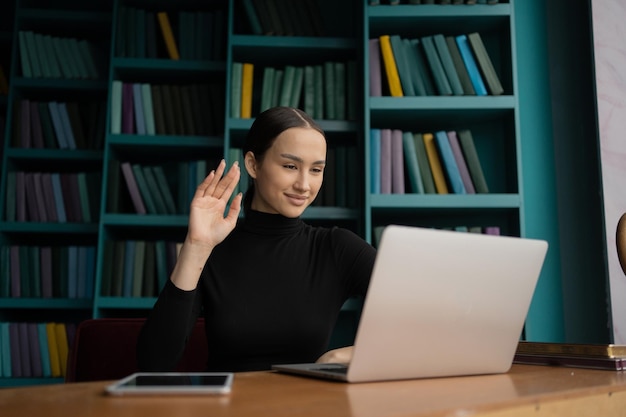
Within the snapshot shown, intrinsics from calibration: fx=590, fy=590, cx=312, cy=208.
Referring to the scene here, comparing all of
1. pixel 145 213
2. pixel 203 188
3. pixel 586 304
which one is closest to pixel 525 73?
pixel 586 304

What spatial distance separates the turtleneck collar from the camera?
144cm

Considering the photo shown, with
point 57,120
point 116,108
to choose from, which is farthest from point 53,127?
point 116,108

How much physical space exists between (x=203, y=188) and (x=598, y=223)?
1894 millimetres

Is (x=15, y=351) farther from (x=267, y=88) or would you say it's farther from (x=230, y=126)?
(x=267, y=88)

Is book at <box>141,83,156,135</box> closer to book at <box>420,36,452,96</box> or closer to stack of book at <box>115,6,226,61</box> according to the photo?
stack of book at <box>115,6,226,61</box>

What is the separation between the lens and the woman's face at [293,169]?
4.35 ft

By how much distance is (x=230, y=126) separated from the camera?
256 cm

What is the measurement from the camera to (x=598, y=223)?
2.42m

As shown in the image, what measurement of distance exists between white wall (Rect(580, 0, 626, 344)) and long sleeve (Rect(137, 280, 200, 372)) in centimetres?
177

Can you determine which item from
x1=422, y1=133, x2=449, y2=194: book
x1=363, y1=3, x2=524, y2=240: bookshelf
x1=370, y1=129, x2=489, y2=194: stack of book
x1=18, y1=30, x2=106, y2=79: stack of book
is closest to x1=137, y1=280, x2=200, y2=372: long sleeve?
x1=363, y1=3, x2=524, y2=240: bookshelf

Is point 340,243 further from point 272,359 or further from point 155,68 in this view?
point 155,68

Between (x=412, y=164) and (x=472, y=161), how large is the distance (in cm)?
25

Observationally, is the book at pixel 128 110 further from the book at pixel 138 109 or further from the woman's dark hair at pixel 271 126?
the woman's dark hair at pixel 271 126

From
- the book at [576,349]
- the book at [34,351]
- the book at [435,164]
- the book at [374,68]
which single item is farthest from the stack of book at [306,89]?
the book at [576,349]
